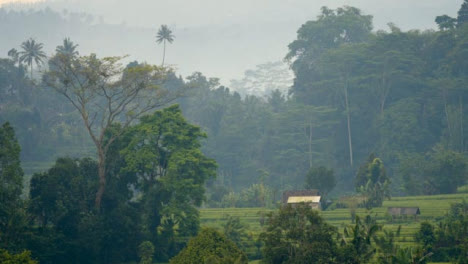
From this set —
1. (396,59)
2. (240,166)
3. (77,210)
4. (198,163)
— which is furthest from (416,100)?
(77,210)

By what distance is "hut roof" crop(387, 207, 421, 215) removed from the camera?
6009 cm

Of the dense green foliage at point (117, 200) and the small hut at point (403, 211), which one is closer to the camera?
the dense green foliage at point (117, 200)

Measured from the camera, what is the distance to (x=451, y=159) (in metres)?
74.1

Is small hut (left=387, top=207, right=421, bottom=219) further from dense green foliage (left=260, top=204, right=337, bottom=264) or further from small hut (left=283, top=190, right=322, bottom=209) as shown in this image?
dense green foliage (left=260, top=204, right=337, bottom=264)

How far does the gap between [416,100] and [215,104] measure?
94.5 ft

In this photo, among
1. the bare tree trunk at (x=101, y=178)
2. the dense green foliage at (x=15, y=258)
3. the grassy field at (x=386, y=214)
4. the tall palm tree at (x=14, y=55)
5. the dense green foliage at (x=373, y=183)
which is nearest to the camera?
the dense green foliage at (x=15, y=258)

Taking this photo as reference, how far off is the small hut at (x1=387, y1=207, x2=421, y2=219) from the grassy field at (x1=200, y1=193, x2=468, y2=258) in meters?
0.48

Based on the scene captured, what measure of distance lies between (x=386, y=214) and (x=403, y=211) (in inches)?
79.1

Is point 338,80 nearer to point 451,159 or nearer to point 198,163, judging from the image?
point 451,159

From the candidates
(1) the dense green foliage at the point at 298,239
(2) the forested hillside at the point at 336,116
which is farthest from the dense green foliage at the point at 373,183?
(1) the dense green foliage at the point at 298,239

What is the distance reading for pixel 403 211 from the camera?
60500mm

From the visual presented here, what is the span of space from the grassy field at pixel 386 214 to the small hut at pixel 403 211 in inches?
19.0

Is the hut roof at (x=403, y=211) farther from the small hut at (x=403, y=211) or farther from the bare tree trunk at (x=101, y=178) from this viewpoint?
the bare tree trunk at (x=101, y=178)

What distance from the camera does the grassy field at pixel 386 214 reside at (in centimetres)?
5600
